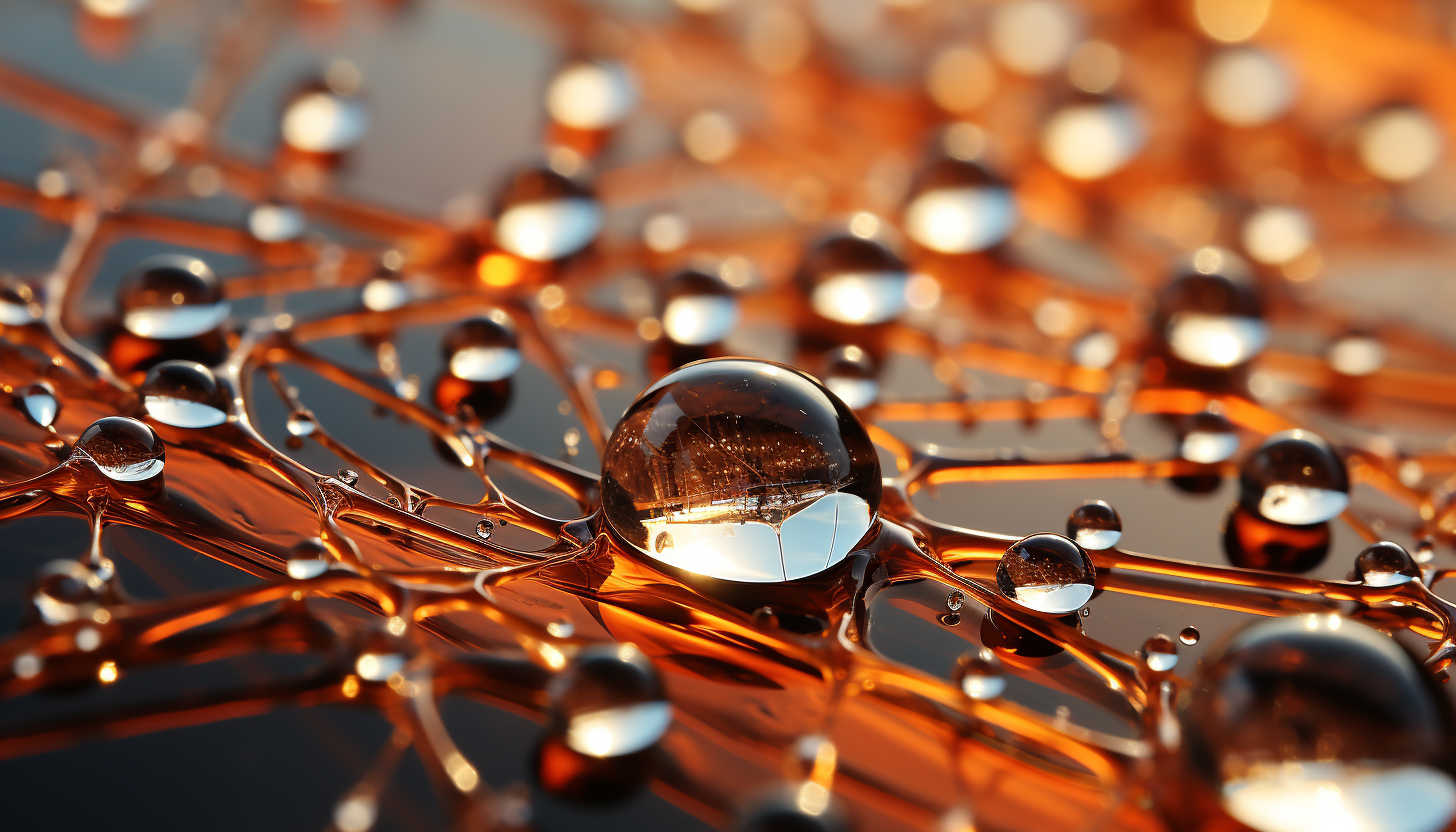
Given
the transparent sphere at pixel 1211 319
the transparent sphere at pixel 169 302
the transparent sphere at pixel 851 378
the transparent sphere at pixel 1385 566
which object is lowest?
the transparent sphere at pixel 169 302

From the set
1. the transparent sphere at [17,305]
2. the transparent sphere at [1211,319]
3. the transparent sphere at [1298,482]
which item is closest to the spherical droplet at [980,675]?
the transparent sphere at [1298,482]

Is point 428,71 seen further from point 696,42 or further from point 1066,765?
point 1066,765

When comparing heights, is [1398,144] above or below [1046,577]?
above

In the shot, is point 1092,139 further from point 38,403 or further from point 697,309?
point 38,403

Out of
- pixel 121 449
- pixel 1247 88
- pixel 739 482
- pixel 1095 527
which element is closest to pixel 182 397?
pixel 121 449

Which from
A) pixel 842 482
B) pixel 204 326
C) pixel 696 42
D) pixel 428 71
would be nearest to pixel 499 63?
pixel 428 71

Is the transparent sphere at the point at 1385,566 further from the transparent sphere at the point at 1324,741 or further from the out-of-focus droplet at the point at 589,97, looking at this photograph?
the out-of-focus droplet at the point at 589,97

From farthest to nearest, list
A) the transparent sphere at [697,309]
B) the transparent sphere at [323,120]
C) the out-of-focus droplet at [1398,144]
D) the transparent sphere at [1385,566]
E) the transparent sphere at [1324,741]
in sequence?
the out-of-focus droplet at [1398,144], the transparent sphere at [323,120], the transparent sphere at [697,309], the transparent sphere at [1385,566], the transparent sphere at [1324,741]
